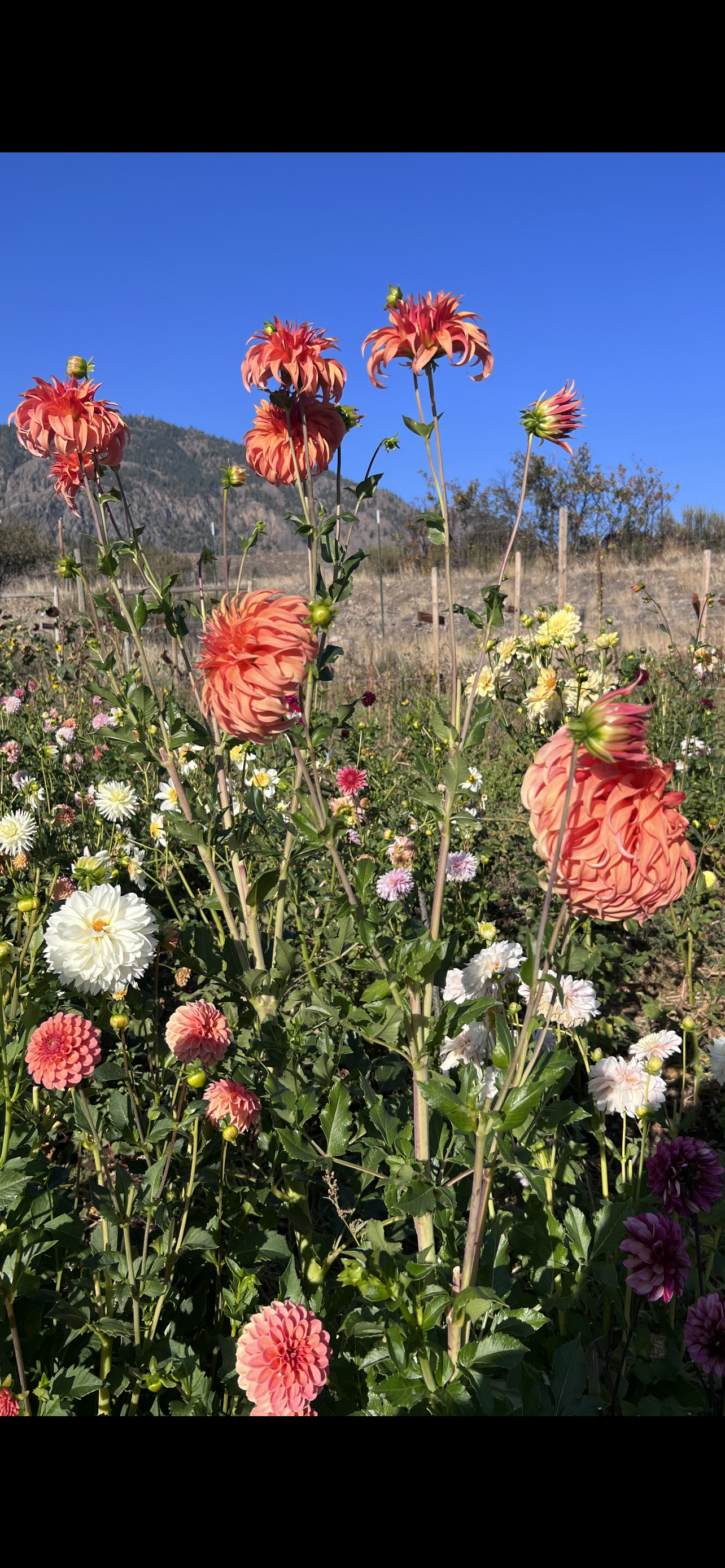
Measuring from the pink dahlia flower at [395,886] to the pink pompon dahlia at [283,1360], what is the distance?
156cm

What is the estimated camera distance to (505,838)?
350 centimetres

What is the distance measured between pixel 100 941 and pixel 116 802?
173 cm

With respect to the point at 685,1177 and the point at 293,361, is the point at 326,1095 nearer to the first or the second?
the point at 685,1177

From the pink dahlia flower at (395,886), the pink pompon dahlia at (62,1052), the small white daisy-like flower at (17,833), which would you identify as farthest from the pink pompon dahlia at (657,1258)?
the small white daisy-like flower at (17,833)

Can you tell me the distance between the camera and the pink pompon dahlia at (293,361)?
1.20 meters

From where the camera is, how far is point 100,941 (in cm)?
121

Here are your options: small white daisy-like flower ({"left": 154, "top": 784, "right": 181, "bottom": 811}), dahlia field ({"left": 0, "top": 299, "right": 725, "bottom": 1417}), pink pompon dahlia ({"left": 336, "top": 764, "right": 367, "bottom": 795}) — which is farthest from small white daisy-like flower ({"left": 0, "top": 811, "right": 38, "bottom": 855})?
pink pompon dahlia ({"left": 336, "top": 764, "right": 367, "bottom": 795})

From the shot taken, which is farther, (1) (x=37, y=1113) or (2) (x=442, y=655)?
(2) (x=442, y=655)

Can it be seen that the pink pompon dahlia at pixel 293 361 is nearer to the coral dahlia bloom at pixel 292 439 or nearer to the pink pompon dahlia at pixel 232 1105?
the coral dahlia bloom at pixel 292 439
